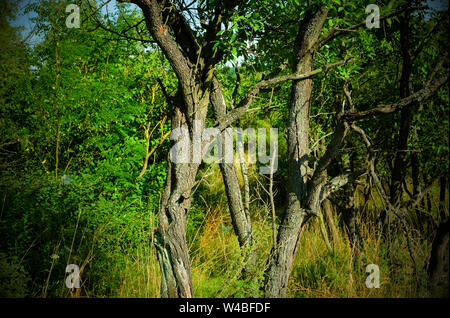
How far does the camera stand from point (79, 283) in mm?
2971

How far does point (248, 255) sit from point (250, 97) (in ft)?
5.84

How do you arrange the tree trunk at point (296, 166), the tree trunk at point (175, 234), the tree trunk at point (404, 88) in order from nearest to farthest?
the tree trunk at point (175, 234) < the tree trunk at point (296, 166) < the tree trunk at point (404, 88)

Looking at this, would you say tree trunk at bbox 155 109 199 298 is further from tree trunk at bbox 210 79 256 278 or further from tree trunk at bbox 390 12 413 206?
tree trunk at bbox 390 12 413 206

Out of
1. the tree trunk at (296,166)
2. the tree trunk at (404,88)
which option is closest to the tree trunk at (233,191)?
the tree trunk at (296,166)

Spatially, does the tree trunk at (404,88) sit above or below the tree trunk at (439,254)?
above

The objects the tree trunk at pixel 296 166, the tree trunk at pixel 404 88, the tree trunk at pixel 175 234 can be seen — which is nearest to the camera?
the tree trunk at pixel 175 234

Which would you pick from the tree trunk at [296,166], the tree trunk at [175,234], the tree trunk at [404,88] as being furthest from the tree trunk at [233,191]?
the tree trunk at [404,88]

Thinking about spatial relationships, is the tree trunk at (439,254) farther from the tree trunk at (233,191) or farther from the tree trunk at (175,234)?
the tree trunk at (175,234)

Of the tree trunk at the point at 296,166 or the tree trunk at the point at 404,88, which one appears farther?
the tree trunk at the point at 404,88

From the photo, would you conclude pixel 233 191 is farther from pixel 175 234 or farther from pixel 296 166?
pixel 175 234

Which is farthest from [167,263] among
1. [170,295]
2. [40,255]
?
[40,255]

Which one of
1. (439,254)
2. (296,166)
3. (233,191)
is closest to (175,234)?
(233,191)

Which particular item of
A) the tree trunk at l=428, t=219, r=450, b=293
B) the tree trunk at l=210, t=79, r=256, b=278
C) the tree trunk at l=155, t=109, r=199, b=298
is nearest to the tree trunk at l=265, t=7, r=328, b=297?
the tree trunk at l=210, t=79, r=256, b=278

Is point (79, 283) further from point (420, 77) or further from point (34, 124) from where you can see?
point (420, 77)
